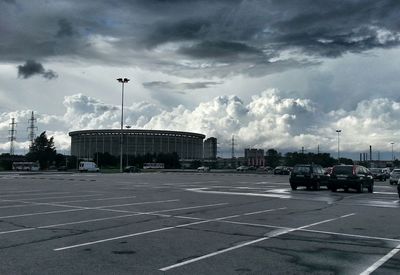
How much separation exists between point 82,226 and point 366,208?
10.2 m

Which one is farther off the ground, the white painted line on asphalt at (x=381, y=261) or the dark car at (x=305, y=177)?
the dark car at (x=305, y=177)

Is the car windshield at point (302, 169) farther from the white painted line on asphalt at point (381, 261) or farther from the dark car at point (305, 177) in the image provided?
the white painted line on asphalt at point (381, 261)

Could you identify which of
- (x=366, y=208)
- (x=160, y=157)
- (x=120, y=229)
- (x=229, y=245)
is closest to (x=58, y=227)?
(x=120, y=229)

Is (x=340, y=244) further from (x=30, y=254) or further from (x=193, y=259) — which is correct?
(x=30, y=254)

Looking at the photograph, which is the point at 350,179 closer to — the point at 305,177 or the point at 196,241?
the point at 305,177

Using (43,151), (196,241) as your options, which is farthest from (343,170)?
(43,151)

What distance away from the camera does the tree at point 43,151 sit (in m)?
143

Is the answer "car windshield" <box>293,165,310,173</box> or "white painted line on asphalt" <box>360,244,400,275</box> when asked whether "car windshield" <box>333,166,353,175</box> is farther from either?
"white painted line on asphalt" <box>360,244,400,275</box>

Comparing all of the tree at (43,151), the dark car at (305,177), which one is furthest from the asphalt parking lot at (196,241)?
the tree at (43,151)

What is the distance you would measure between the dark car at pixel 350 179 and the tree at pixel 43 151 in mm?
123800

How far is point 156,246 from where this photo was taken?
9.20 metres

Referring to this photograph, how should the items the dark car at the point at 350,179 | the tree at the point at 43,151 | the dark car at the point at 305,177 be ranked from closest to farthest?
the dark car at the point at 350,179 < the dark car at the point at 305,177 < the tree at the point at 43,151

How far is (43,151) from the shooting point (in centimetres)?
14488

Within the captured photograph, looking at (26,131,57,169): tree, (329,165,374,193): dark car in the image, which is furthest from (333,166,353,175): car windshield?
(26,131,57,169): tree
